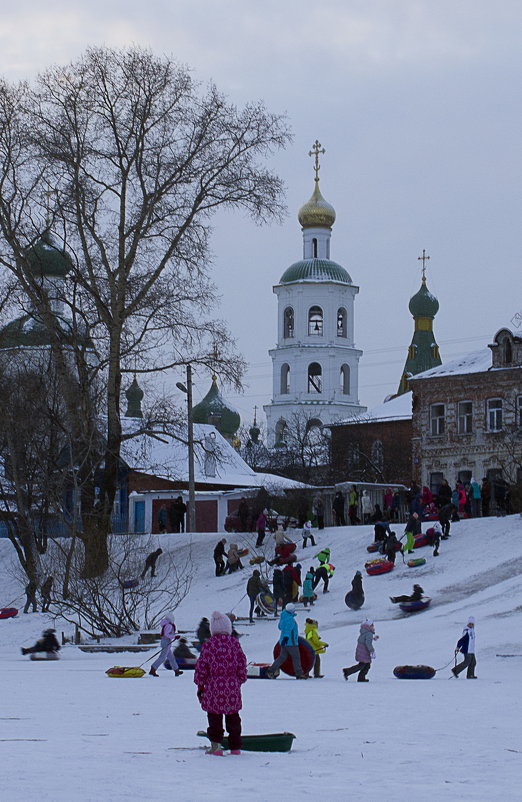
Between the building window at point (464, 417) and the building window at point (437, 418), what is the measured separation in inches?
30.1

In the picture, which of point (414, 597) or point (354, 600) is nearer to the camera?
point (414, 597)

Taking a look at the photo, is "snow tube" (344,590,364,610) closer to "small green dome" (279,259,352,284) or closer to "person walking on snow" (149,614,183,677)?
"person walking on snow" (149,614,183,677)

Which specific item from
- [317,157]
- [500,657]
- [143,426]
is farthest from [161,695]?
[317,157]

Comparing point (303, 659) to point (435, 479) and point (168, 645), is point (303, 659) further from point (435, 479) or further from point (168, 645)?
point (435, 479)

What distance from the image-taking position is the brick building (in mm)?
55281

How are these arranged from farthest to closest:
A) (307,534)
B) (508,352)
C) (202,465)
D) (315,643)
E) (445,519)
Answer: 1. (202,465)
2. (508,352)
3. (307,534)
4. (445,519)
5. (315,643)

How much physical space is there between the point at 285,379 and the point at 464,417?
6290cm

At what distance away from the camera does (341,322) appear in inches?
4707

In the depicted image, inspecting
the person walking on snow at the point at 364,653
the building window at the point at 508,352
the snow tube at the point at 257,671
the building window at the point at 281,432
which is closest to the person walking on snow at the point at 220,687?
the person walking on snow at the point at 364,653

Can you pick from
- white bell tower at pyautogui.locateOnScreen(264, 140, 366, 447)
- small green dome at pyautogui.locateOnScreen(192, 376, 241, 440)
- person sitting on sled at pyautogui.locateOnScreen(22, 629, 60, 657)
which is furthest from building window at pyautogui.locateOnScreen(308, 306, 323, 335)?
person sitting on sled at pyautogui.locateOnScreen(22, 629, 60, 657)

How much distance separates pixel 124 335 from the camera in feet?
137

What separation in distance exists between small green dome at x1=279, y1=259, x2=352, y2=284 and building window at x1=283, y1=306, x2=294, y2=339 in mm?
2634

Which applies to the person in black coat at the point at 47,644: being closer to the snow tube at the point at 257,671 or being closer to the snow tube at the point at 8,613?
the snow tube at the point at 257,671

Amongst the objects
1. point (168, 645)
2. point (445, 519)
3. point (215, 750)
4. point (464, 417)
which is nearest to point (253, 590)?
point (445, 519)
